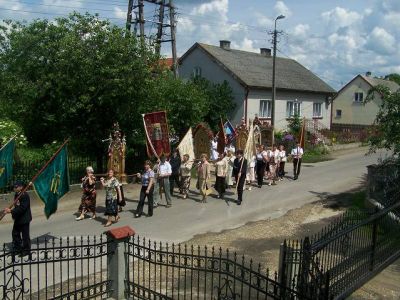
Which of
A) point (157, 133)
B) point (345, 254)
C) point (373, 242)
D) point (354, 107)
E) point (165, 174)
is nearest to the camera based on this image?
point (345, 254)

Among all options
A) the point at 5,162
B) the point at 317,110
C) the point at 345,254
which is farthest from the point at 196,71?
the point at 345,254

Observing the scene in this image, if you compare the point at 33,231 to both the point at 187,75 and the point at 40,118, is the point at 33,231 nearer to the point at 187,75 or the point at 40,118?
the point at 40,118

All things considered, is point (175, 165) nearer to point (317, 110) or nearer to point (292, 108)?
point (292, 108)

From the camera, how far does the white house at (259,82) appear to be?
3491 centimetres

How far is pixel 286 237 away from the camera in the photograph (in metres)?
12.6

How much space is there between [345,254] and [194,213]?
7024 mm

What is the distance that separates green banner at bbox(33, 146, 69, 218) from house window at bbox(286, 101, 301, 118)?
94.8 feet

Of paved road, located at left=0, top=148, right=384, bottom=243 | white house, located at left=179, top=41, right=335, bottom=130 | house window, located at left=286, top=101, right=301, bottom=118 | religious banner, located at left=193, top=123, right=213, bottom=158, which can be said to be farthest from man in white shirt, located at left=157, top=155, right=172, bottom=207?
house window, located at left=286, top=101, right=301, bottom=118

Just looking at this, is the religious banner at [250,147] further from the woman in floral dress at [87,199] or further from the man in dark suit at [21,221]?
the man in dark suit at [21,221]

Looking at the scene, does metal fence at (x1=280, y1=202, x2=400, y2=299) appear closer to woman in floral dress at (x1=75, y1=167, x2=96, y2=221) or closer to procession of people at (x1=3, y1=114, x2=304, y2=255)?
procession of people at (x1=3, y1=114, x2=304, y2=255)

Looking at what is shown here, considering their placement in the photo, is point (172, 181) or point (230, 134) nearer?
point (172, 181)

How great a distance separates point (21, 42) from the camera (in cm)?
1931

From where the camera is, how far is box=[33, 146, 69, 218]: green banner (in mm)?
10898

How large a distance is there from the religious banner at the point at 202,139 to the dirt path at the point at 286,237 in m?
5.63
